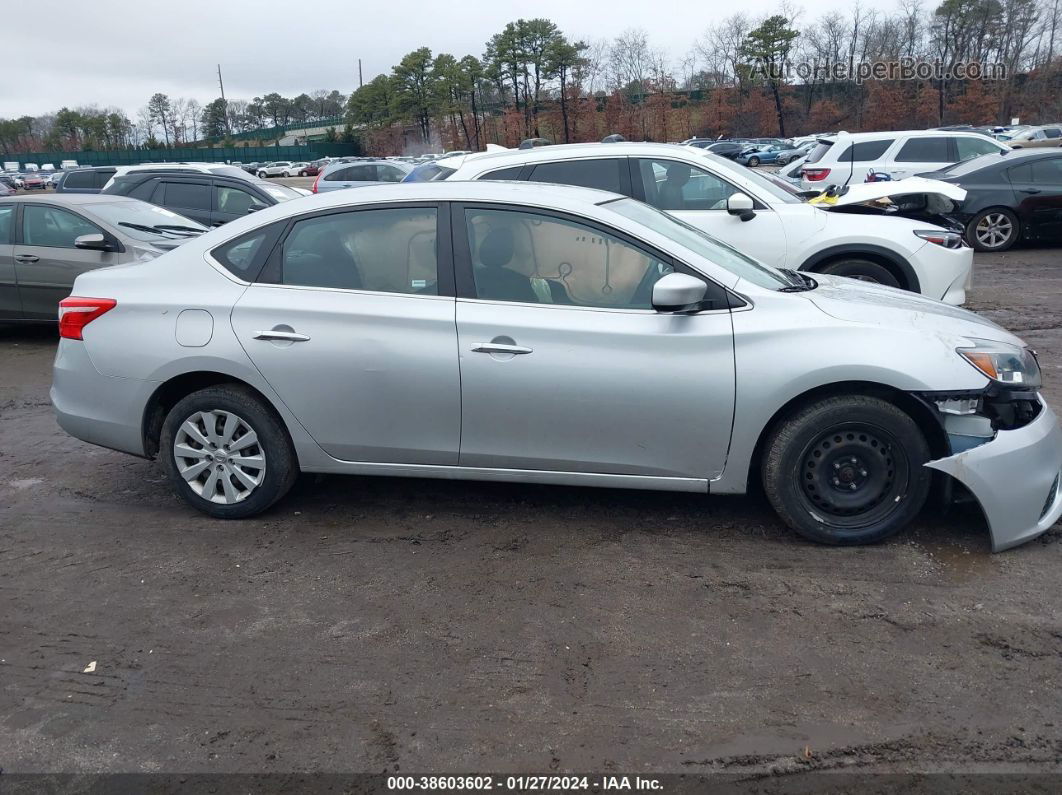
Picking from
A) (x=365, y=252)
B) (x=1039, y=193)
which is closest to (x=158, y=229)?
(x=365, y=252)

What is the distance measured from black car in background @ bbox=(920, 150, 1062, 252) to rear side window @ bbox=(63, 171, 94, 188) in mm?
16706

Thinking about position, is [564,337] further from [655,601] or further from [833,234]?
[833,234]

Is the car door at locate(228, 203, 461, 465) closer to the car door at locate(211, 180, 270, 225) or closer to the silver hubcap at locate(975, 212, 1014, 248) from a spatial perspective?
the car door at locate(211, 180, 270, 225)

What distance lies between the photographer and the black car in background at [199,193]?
12352mm

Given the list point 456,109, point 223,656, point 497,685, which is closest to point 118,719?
point 223,656

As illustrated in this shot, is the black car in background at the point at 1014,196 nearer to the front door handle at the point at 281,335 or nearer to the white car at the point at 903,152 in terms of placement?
the white car at the point at 903,152

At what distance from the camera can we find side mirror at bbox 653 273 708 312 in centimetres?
402

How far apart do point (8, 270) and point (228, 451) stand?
20.3 feet

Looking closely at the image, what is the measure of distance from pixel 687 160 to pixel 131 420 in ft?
16.8

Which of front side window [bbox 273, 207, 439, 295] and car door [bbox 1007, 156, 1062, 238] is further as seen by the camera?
car door [bbox 1007, 156, 1062, 238]

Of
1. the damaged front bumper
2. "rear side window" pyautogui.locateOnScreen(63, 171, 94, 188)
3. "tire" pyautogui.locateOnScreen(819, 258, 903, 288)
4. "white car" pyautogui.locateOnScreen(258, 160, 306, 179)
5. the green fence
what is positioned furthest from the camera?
the green fence

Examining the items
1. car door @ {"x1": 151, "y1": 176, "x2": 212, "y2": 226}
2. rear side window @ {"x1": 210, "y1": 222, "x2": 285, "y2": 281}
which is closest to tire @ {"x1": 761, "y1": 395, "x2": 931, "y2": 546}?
rear side window @ {"x1": 210, "y1": 222, "x2": 285, "y2": 281}

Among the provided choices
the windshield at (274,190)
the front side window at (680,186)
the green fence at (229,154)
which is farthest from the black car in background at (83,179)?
the green fence at (229,154)

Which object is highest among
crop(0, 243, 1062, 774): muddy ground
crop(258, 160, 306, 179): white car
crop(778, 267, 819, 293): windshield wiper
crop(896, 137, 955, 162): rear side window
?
crop(258, 160, 306, 179): white car
